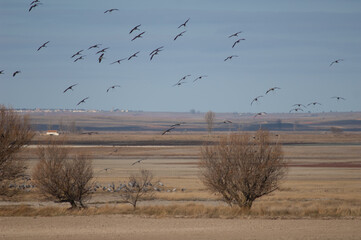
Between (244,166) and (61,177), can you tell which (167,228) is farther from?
(61,177)

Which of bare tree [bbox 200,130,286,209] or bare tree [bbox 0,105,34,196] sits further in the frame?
bare tree [bbox 0,105,34,196]

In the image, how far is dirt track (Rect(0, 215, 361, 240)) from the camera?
32.0 meters

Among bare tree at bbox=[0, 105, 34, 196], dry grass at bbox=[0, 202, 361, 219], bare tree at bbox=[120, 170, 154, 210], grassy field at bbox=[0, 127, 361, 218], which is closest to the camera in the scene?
dry grass at bbox=[0, 202, 361, 219]

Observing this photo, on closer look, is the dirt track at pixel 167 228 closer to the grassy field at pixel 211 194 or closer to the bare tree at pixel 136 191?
the grassy field at pixel 211 194

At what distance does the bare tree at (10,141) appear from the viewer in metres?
41.4

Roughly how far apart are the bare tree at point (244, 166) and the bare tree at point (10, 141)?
12.1 meters

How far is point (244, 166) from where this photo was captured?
40656 millimetres

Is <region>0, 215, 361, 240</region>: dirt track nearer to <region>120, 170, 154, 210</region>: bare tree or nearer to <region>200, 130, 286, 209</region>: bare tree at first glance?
<region>200, 130, 286, 209</region>: bare tree

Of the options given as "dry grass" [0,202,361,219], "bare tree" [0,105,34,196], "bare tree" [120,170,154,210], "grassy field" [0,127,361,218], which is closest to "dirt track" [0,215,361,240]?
"dry grass" [0,202,361,219]

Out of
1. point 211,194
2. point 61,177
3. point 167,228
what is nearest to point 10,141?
point 61,177

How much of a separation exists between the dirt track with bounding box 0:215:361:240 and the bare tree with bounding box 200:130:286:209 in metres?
3.53

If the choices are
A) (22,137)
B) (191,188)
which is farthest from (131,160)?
(22,137)

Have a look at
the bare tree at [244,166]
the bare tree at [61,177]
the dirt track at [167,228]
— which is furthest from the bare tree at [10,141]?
the bare tree at [244,166]

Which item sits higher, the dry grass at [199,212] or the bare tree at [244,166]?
the bare tree at [244,166]
